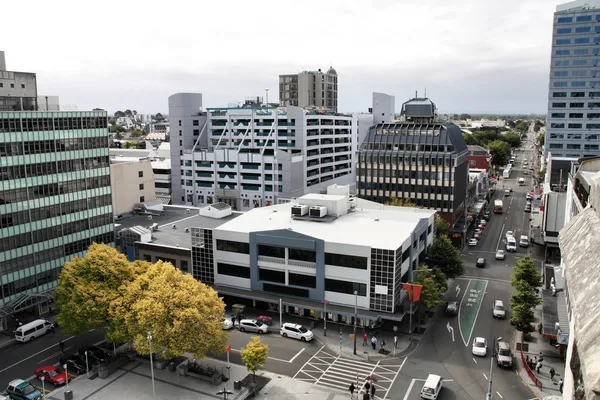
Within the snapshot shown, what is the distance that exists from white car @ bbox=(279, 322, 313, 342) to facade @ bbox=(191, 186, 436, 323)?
3610mm

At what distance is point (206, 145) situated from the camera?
11819 centimetres

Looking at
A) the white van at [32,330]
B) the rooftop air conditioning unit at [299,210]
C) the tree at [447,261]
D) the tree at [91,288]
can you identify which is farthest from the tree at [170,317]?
the tree at [447,261]

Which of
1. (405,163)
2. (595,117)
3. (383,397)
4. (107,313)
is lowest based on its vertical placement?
(383,397)

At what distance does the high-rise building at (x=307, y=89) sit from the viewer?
164 m

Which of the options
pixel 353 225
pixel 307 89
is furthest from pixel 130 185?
pixel 307 89

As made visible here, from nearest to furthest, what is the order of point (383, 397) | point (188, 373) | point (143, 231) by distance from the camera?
point (383, 397) < point (188, 373) < point (143, 231)

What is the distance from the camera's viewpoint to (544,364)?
4772 centimetres

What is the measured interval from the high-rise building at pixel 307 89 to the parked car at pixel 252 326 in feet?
371

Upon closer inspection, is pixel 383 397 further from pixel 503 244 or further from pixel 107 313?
pixel 503 244

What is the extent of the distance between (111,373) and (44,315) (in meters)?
19.1

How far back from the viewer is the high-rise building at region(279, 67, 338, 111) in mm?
164125

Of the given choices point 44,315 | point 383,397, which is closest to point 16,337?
point 44,315

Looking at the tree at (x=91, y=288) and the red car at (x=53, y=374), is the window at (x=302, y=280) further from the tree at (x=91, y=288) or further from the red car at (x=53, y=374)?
the red car at (x=53, y=374)

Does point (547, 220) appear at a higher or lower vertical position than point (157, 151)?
lower
